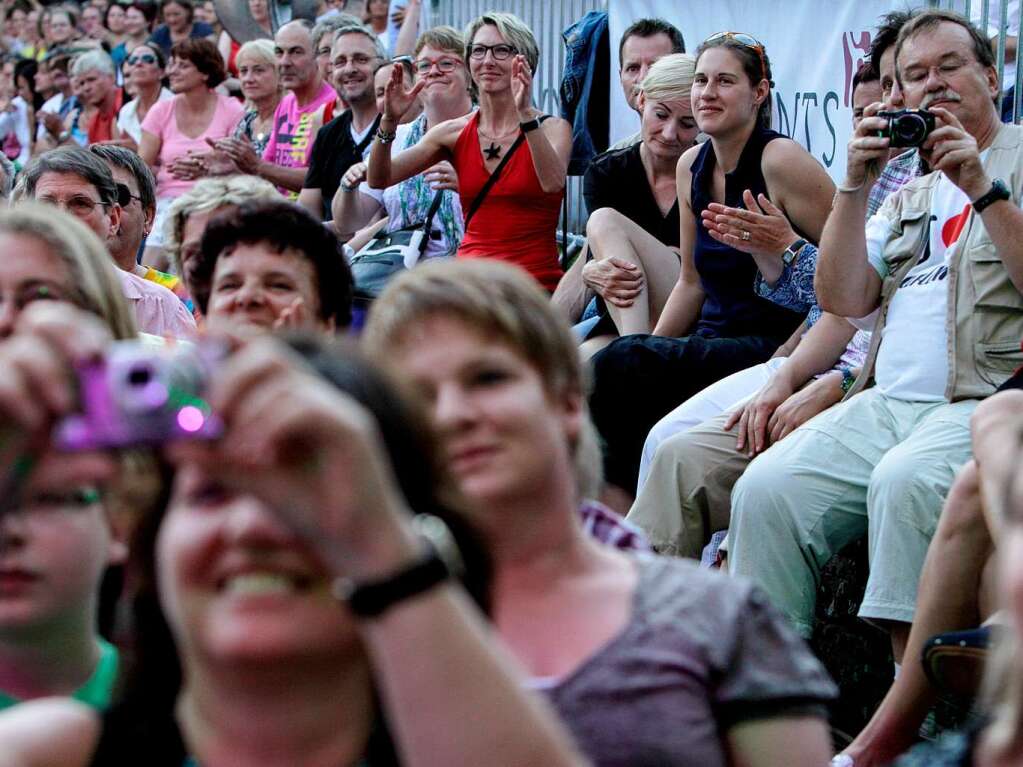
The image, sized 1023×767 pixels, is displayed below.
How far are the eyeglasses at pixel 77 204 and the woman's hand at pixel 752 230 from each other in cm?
200

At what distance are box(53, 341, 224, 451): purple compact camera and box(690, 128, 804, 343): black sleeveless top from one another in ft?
14.0

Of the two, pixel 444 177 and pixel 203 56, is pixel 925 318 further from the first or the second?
pixel 203 56

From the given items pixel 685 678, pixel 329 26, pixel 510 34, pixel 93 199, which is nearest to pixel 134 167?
pixel 93 199

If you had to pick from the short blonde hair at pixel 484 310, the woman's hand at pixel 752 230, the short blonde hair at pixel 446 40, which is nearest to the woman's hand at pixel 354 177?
the short blonde hair at pixel 446 40

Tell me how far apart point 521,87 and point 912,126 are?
246cm

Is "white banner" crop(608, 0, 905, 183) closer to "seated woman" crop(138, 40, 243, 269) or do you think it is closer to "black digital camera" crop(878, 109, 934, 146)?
"black digital camera" crop(878, 109, 934, 146)

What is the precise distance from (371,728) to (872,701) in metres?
3.43

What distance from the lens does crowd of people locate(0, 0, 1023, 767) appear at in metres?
1.32

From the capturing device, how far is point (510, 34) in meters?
6.52

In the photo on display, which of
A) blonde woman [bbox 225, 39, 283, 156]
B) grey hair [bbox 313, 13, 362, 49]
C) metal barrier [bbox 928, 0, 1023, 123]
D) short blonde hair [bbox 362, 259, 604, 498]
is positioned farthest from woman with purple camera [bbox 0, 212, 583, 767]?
blonde woman [bbox 225, 39, 283, 156]

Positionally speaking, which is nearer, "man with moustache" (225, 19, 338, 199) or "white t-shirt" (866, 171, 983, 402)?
"white t-shirt" (866, 171, 983, 402)

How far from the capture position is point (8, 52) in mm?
16281

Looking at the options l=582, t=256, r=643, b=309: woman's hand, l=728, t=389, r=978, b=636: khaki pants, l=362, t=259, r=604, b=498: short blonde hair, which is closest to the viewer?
l=362, t=259, r=604, b=498: short blonde hair

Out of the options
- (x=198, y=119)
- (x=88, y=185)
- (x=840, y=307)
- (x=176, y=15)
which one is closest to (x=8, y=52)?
(x=176, y=15)
